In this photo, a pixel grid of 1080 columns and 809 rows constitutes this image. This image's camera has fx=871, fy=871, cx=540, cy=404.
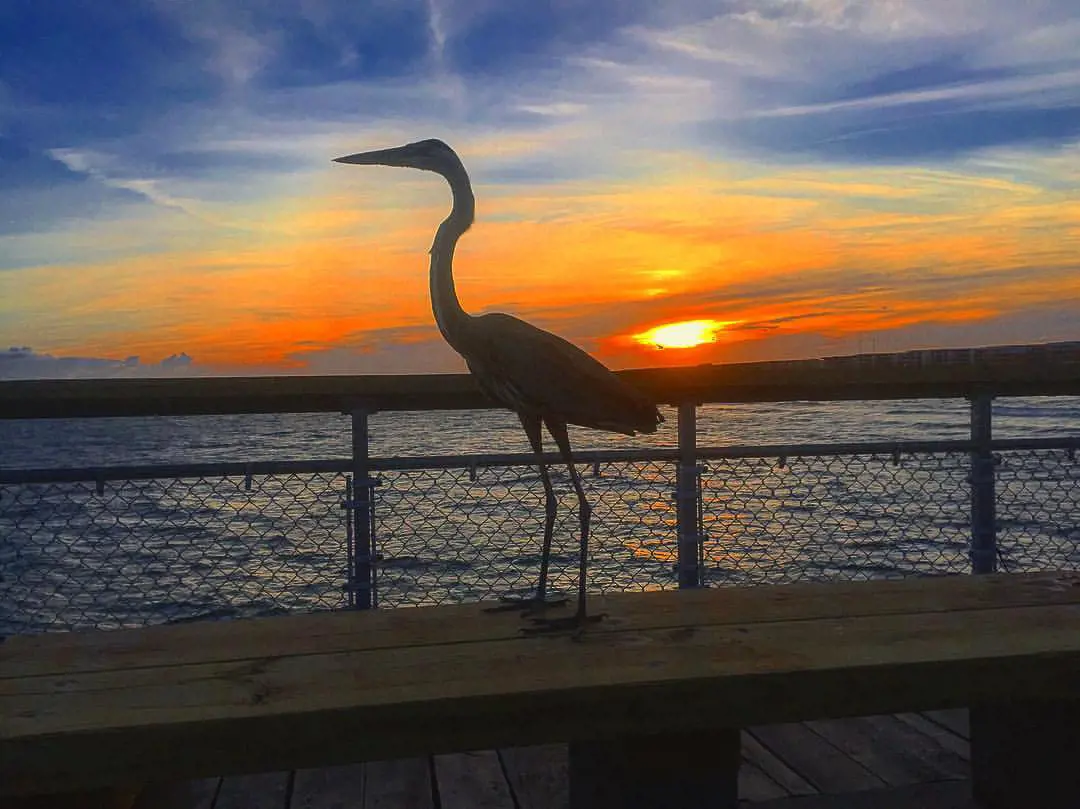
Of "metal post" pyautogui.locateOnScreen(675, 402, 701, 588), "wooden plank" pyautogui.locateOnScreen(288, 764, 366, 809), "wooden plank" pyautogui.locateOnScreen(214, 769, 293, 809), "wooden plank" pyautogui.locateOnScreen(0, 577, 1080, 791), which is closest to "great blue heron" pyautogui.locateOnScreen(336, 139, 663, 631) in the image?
"metal post" pyautogui.locateOnScreen(675, 402, 701, 588)

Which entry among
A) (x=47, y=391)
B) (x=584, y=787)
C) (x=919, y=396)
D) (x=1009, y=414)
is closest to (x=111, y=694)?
(x=584, y=787)

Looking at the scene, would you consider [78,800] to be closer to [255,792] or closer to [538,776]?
[255,792]

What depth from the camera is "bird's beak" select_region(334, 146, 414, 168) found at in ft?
9.61

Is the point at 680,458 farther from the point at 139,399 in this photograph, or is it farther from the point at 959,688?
the point at 139,399

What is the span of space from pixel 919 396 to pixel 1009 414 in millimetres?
37651

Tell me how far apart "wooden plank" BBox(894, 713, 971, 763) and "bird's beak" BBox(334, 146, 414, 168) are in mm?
2409

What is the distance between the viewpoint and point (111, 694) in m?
1.42

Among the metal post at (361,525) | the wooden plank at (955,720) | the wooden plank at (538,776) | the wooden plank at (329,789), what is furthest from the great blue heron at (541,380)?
the wooden plank at (955,720)

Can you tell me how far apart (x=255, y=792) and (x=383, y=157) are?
207 centimetres

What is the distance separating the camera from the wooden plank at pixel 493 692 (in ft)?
4.19

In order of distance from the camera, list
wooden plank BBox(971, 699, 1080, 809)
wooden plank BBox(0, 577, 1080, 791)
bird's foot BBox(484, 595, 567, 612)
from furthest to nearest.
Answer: bird's foot BBox(484, 595, 567, 612) → wooden plank BBox(971, 699, 1080, 809) → wooden plank BBox(0, 577, 1080, 791)

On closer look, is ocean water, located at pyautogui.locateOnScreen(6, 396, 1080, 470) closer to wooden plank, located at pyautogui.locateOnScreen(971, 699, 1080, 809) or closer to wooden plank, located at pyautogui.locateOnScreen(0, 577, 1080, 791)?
wooden plank, located at pyautogui.locateOnScreen(971, 699, 1080, 809)

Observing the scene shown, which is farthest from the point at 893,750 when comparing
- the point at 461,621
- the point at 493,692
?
the point at 493,692

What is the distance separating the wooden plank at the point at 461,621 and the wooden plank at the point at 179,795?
828mm
